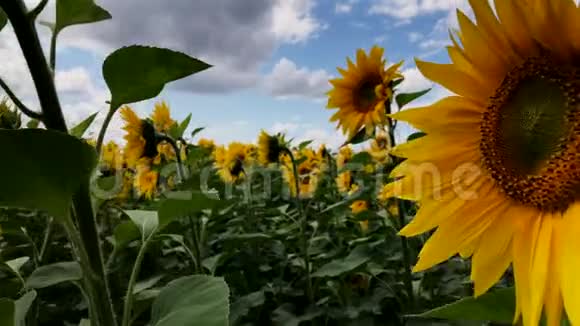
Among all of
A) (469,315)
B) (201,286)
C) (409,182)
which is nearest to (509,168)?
(409,182)

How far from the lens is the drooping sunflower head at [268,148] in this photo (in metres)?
3.76

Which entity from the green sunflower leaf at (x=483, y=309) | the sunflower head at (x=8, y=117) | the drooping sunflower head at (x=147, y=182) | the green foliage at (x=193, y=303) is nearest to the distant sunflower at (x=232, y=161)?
the drooping sunflower head at (x=147, y=182)

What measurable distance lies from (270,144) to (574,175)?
2.91m

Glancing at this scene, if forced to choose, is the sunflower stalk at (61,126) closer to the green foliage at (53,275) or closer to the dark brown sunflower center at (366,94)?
the green foliage at (53,275)

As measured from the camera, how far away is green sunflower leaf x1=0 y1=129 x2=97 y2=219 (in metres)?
0.72

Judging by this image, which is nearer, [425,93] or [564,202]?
[564,202]

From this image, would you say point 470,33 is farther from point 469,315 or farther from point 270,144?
point 270,144

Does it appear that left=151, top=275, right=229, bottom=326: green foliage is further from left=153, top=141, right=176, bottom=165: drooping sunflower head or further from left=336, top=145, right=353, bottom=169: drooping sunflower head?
left=336, top=145, right=353, bottom=169: drooping sunflower head

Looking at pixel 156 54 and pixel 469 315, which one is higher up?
pixel 156 54

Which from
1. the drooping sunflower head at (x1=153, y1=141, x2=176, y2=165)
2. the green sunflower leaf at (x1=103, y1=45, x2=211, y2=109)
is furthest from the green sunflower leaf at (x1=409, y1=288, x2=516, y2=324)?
the drooping sunflower head at (x1=153, y1=141, x2=176, y2=165)

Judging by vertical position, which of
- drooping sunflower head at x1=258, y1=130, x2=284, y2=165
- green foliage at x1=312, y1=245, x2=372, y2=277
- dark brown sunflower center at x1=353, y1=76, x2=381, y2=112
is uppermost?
dark brown sunflower center at x1=353, y1=76, x2=381, y2=112

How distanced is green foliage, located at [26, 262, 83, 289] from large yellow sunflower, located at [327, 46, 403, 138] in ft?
4.65

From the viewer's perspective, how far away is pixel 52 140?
725mm

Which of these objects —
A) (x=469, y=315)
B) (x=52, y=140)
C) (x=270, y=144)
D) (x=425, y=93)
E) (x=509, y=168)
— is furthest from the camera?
(x=270, y=144)
